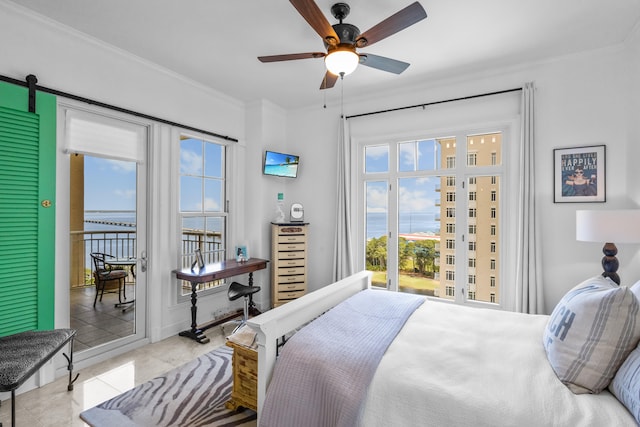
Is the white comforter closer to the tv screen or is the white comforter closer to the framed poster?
the framed poster

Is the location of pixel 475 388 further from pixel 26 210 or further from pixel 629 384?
pixel 26 210

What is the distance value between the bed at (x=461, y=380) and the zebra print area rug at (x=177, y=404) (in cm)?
64

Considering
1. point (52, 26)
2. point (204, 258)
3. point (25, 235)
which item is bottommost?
point (204, 258)

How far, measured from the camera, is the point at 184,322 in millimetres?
3545

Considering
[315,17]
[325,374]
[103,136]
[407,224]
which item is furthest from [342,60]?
[407,224]

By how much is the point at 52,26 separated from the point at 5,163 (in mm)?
1110

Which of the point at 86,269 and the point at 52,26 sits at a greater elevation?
the point at 52,26

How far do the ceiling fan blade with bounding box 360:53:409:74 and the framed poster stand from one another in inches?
71.5

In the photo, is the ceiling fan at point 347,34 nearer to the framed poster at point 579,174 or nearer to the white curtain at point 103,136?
the white curtain at point 103,136

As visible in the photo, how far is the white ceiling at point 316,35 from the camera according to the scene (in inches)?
90.5

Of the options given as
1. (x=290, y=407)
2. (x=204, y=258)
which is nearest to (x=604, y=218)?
(x=290, y=407)

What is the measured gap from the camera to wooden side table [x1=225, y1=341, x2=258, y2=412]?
197 centimetres

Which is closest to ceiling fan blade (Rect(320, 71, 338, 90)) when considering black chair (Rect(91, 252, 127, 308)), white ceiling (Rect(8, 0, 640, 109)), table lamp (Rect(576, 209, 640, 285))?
white ceiling (Rect(8, 0, 640, 109))

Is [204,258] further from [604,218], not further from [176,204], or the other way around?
[604,218]
